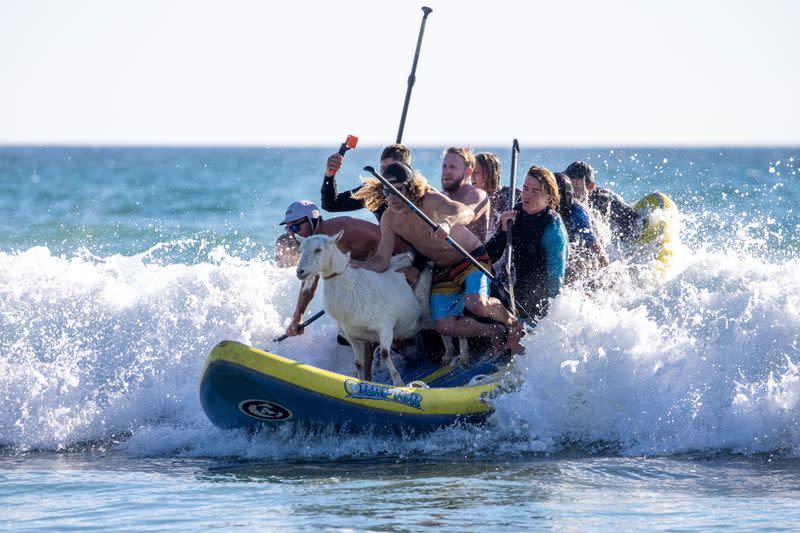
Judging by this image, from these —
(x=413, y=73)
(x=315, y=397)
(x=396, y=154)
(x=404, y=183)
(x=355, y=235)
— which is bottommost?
(x=315, y=397)

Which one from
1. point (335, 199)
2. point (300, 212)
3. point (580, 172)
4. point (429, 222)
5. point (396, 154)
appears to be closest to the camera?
point (429, 222)

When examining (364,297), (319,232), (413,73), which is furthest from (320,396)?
(413,73)

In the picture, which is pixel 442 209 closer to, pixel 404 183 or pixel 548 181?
pixel 404 183

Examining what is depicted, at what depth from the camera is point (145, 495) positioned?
6.75 m

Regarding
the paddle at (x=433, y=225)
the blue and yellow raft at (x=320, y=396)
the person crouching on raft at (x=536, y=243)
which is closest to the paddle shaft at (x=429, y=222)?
the paddle at (x=433, y=225)

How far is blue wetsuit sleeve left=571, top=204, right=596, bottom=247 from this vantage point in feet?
28.3

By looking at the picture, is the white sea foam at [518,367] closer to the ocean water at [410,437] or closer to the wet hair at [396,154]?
the ocean water at [410,437]

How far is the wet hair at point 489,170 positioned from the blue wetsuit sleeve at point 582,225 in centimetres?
71

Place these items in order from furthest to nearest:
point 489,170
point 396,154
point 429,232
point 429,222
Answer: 1. point 489,170
2. point 396,154
3. point 429,232
4. point 429,222

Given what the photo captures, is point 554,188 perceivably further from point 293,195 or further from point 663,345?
point 293,195

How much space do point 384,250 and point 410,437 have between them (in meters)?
1.28

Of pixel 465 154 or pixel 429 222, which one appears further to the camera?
pixel 465 154

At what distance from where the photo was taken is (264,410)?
24.8 feet

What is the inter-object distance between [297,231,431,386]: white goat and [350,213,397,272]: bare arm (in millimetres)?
65
